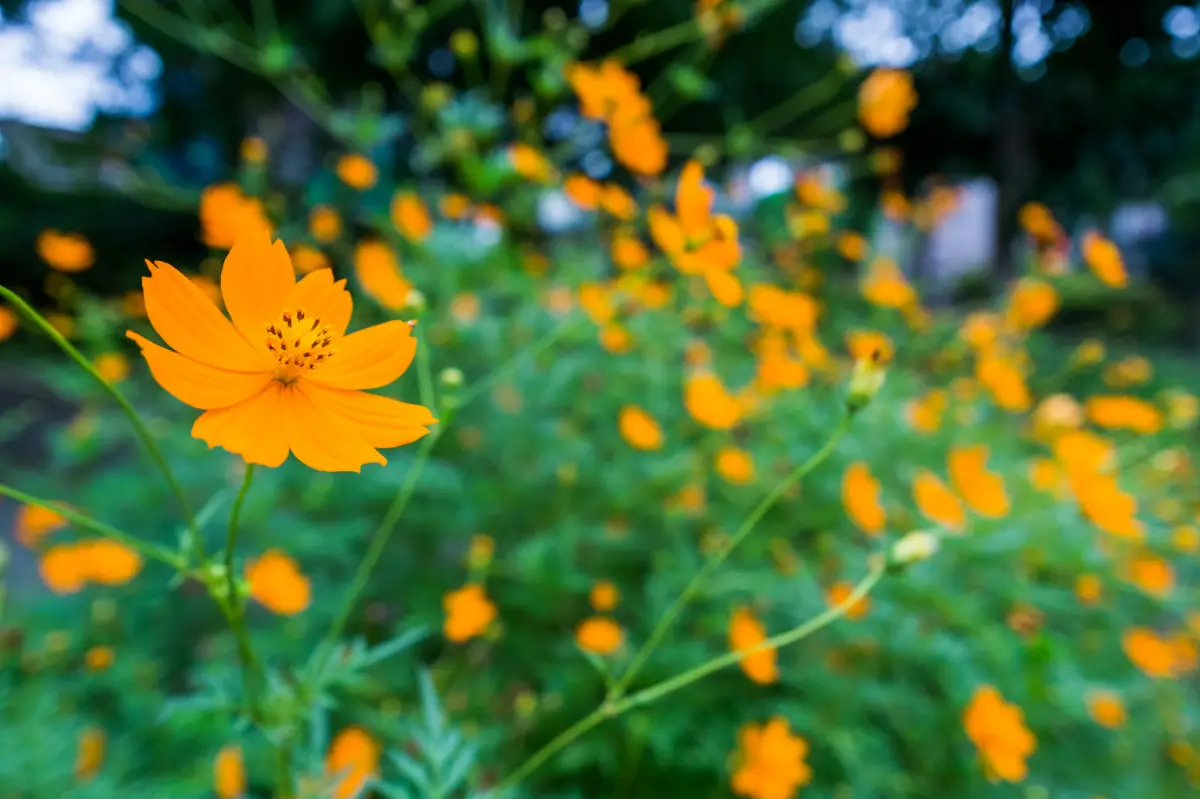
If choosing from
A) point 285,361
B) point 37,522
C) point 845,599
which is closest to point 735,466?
point 845,599

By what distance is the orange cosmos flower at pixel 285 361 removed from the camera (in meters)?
0.38

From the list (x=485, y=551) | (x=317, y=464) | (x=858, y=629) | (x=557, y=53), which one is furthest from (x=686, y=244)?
(x=557, y=53)

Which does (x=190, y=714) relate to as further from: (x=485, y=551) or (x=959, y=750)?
(x=959, y=750)

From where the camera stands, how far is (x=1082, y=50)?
6746mm

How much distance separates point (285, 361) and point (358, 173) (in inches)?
50.5

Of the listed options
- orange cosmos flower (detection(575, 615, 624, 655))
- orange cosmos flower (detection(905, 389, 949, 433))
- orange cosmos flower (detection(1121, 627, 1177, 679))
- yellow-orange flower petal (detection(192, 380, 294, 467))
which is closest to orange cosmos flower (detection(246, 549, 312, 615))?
orange cosmos flower (detection(575, 615, 624, 655))

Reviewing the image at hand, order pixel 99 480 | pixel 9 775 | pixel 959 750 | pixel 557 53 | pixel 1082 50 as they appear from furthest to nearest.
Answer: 1. pixel 1082 50
2. pixel 99 480
3. pixel 557 53
4. pixel 959 750
5. pixel 9 775

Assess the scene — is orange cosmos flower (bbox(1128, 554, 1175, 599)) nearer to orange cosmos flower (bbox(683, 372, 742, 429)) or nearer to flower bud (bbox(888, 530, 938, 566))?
orange cosmos flower (bbox(683, 372, 742, 429))

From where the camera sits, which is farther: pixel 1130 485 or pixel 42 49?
pixel 42 49

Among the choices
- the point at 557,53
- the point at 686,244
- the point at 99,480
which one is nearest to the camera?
the point at 686,244

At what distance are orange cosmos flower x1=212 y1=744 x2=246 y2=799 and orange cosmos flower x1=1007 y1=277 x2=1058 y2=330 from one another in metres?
1.83

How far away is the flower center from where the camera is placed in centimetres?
41

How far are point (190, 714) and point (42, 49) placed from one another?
534 cm

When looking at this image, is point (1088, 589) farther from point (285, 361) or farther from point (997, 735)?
point (285, 361)
